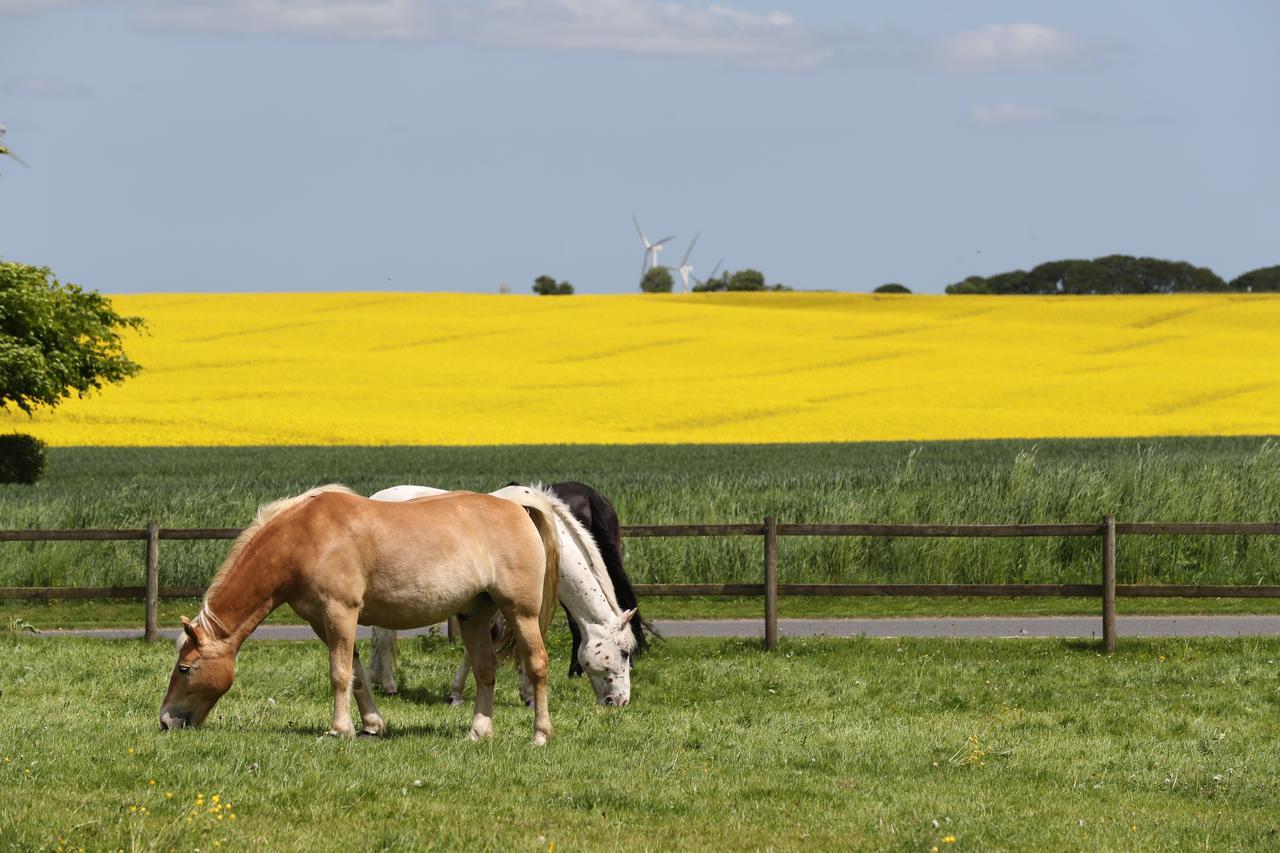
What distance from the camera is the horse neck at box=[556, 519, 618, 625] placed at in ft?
41.1

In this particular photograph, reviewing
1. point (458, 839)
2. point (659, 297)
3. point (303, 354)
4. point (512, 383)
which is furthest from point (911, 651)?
point (659, 297)

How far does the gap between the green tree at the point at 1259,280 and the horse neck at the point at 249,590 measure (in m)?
119

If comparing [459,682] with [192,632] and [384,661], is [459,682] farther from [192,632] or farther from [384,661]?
[192,632]

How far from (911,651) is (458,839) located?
8.36 metres

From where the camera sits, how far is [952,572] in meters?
20.7

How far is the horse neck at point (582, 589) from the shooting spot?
12523mm

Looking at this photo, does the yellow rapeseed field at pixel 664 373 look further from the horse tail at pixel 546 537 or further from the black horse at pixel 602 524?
the horse tail at pixel 546 537

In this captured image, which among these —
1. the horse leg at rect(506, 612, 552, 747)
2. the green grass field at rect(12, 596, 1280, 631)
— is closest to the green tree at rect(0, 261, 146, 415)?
the green grass field at rect(12, 596, 1280, 631)

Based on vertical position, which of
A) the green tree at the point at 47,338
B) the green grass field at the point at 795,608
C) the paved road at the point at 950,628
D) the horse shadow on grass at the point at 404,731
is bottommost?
the green grass field at the point at 795,608

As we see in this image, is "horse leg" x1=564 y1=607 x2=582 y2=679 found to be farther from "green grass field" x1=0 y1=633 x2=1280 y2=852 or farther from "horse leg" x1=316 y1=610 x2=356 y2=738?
"horse leg" x1=316 y1=610 x2=356 y2=738

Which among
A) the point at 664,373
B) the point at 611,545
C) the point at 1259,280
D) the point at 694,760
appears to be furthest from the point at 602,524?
the point at 1259,280

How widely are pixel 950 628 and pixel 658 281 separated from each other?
107 meters

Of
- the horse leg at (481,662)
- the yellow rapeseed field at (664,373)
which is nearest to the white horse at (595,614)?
the horse leg at (481,662)

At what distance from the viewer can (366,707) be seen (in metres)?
10.6
